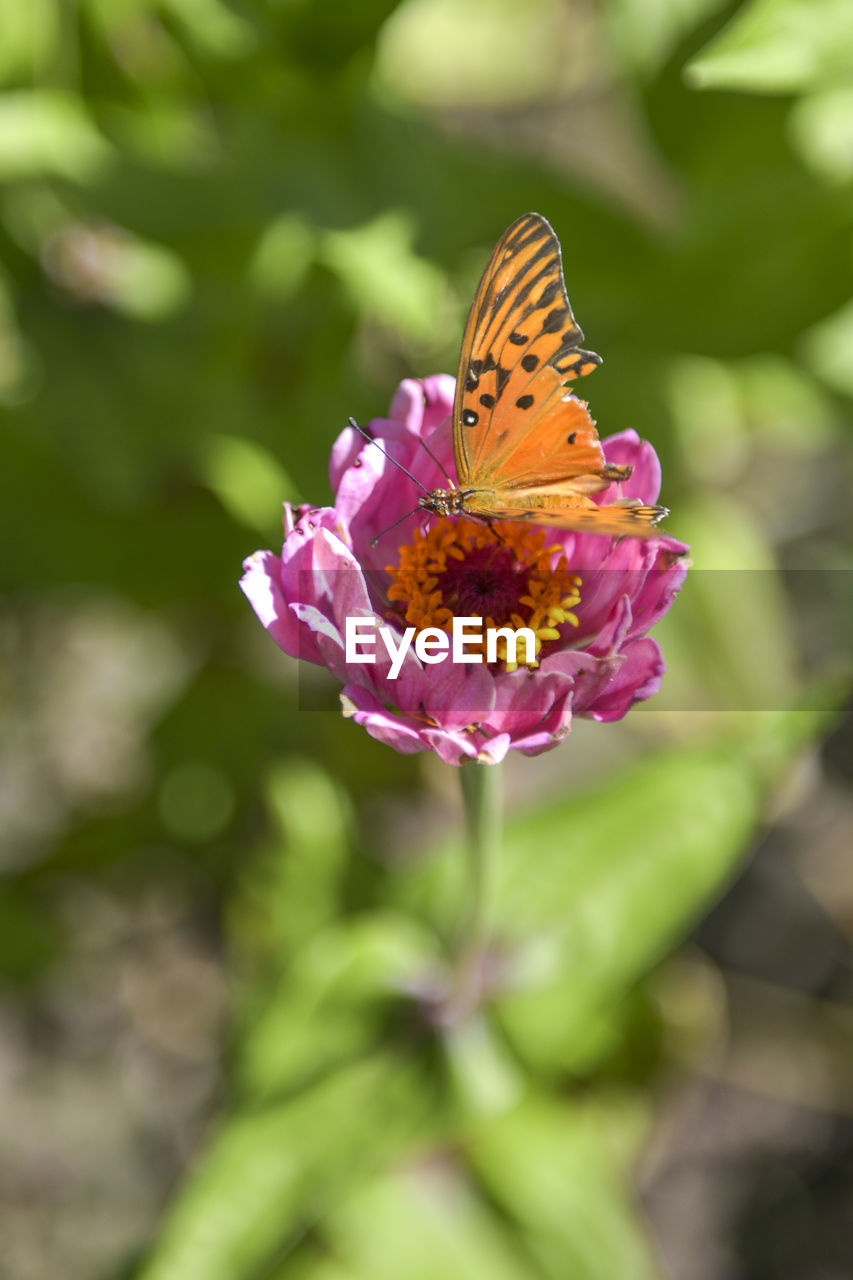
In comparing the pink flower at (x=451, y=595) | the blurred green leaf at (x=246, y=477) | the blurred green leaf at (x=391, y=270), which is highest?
the blurred green leaf at (x=391, y=270)

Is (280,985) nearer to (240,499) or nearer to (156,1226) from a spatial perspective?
(240,499)

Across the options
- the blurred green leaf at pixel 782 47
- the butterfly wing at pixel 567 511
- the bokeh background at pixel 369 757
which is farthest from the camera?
the bokeh background at pixel 369 757

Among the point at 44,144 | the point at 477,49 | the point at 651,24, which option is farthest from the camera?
the point at 477,49

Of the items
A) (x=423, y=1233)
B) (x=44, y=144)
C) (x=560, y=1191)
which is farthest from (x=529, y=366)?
(x=423, y=1233)

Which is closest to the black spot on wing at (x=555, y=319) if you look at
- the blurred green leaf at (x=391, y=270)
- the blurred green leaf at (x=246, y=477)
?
the blurred green leaf at (x=391, y=270)

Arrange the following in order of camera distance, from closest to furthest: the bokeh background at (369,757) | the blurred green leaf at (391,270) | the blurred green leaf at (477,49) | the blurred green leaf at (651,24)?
the blurred green leaf at (391,270), the bokeh background at (369,757), the blurred green leaf at (651,24), the blurred green leaf at (477,49)

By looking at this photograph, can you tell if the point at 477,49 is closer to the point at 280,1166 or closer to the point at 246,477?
the point at 246,477

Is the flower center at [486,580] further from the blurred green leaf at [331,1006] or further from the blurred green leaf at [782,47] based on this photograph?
the blurred green leaf at [331,1006]

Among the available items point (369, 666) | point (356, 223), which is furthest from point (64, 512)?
point (369, 666)
